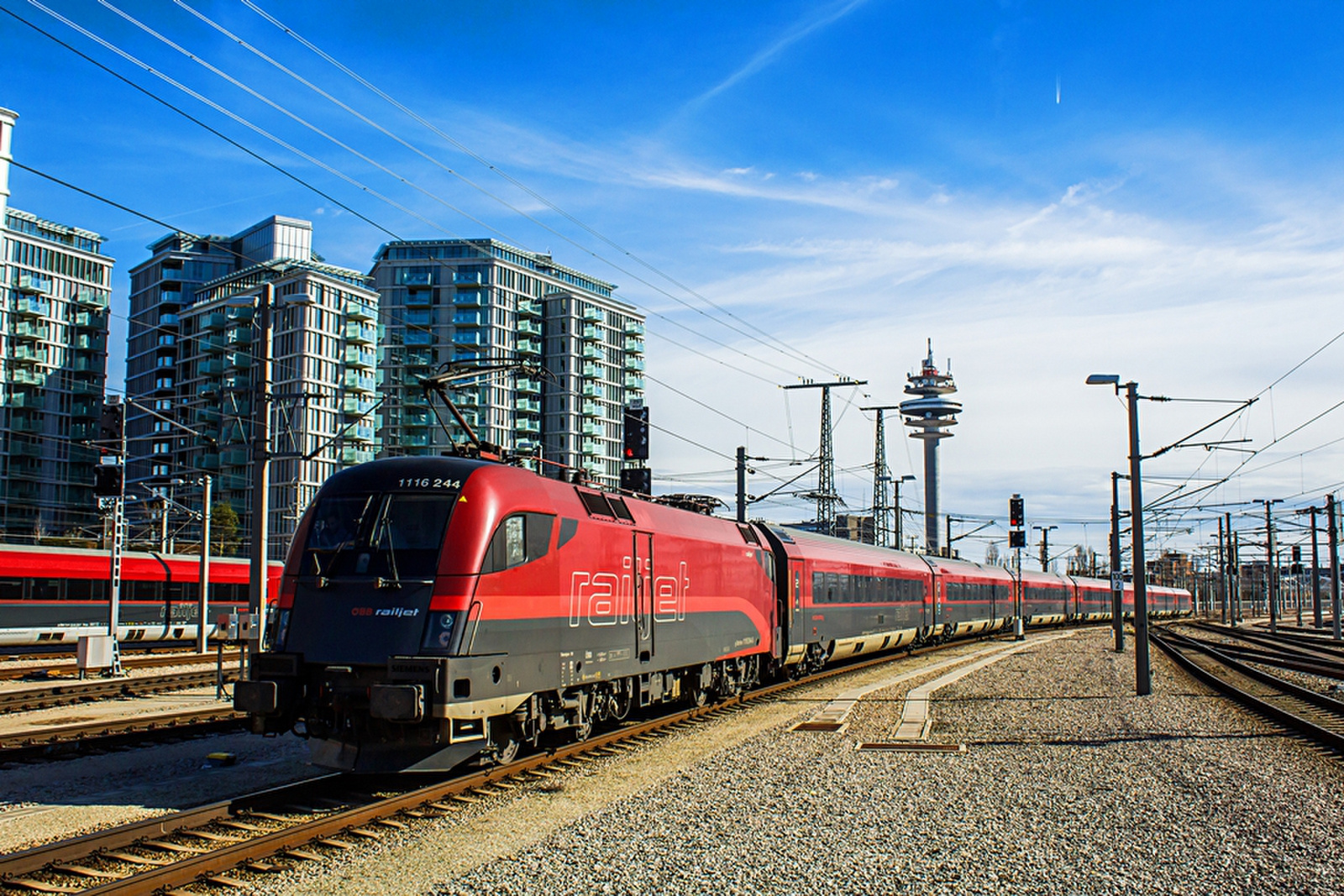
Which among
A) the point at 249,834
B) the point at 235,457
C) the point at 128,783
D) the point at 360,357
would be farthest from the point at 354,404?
the point at 249,834

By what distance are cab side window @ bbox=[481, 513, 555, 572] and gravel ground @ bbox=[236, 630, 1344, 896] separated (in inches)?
101

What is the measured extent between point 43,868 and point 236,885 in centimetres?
163

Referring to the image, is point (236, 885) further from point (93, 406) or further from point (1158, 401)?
point (93, 406)

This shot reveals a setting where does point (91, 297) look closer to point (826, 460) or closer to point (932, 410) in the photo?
point (826, 460)

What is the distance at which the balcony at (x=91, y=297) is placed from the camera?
9794cm

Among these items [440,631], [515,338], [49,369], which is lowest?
[440,631]

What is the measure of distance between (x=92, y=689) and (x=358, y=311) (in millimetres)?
75040

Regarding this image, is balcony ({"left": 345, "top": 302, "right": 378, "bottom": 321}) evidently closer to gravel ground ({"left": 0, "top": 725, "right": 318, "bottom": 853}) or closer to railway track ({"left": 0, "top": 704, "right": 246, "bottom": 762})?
railway track ({"left": 0, "top": 704, "right": 246, "bottom": 762})

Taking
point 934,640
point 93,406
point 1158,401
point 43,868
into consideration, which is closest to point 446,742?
point 43,868

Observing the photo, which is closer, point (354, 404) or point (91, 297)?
point (354, 404)

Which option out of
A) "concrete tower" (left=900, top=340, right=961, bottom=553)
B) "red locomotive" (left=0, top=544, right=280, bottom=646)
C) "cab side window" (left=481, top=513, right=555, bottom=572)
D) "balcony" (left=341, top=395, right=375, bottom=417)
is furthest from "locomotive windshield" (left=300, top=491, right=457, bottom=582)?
"concrete tower" (left=900, top=340, right=961, bottom=553)

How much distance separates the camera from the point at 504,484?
12.0 metres

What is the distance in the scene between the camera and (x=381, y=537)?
11.6m

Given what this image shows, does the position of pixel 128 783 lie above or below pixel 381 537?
below
